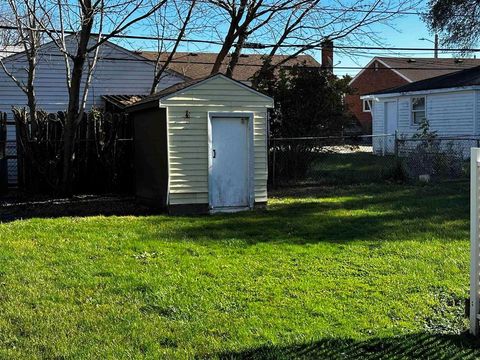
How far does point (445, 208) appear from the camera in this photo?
10336mm

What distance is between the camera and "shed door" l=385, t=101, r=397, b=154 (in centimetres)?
2520

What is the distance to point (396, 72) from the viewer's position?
3641 cm

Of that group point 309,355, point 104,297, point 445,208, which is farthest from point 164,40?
point 309,355

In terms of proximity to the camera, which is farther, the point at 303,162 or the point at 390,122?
the point at 390,122

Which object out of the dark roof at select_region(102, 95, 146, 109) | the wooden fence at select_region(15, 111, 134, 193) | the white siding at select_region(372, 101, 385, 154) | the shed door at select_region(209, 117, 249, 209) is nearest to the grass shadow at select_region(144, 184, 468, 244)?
the shed door at select_region(209, 117, 249, 209)

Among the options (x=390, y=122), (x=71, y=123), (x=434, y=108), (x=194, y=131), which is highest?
(x=434, y=108)

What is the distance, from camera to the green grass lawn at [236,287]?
412 centimetres

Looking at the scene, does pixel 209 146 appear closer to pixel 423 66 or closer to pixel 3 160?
pixel 3 160

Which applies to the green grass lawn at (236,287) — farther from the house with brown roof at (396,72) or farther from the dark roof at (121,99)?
the house with brown roof at (396,72)

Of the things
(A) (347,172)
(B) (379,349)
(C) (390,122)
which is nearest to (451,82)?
(C) (390,122)

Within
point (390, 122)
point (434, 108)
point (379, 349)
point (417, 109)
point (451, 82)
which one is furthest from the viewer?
point (390, 122)

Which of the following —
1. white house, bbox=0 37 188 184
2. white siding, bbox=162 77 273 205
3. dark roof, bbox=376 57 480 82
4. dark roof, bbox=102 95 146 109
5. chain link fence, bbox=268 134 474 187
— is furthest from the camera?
dark roof, bbox=376 57 480 82

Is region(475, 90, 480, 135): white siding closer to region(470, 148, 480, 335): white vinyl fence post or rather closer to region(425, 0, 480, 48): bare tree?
region(425, 0, 480, 48): bare tree

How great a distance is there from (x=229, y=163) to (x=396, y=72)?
28635mm
